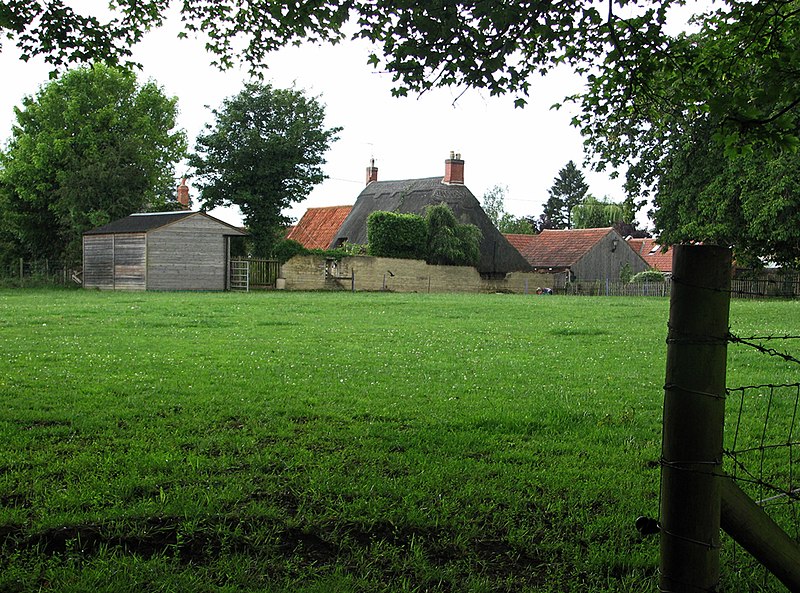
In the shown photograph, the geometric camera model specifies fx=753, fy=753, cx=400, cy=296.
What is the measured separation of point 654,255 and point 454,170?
88.1 ft

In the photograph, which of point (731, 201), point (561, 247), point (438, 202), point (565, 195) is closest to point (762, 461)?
point (731, 201)

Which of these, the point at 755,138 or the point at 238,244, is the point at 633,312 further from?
the point at 238,244

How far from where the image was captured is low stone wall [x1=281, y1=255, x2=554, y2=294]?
4538 cm

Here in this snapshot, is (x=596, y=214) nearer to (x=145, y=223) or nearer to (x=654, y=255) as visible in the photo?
(x=654, y=255)

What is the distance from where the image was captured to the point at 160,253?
4019 centimetres

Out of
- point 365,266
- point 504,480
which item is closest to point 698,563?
point 504,480

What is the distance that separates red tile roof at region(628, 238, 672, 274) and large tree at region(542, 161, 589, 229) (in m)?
18.8

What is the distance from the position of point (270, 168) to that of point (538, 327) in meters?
36.8

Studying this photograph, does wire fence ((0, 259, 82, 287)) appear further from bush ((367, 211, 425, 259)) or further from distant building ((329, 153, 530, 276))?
distant building ((329, 153, 530, 276))

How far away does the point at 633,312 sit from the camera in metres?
23.4

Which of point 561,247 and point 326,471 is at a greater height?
point 561,247

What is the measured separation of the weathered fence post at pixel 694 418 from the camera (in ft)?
7.92

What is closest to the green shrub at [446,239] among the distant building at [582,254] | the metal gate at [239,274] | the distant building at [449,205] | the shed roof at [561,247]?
the distant building at [449,205]

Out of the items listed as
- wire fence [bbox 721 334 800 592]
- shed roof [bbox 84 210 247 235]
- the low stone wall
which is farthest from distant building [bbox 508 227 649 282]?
wire fence [bbox 721 334 800 592]
